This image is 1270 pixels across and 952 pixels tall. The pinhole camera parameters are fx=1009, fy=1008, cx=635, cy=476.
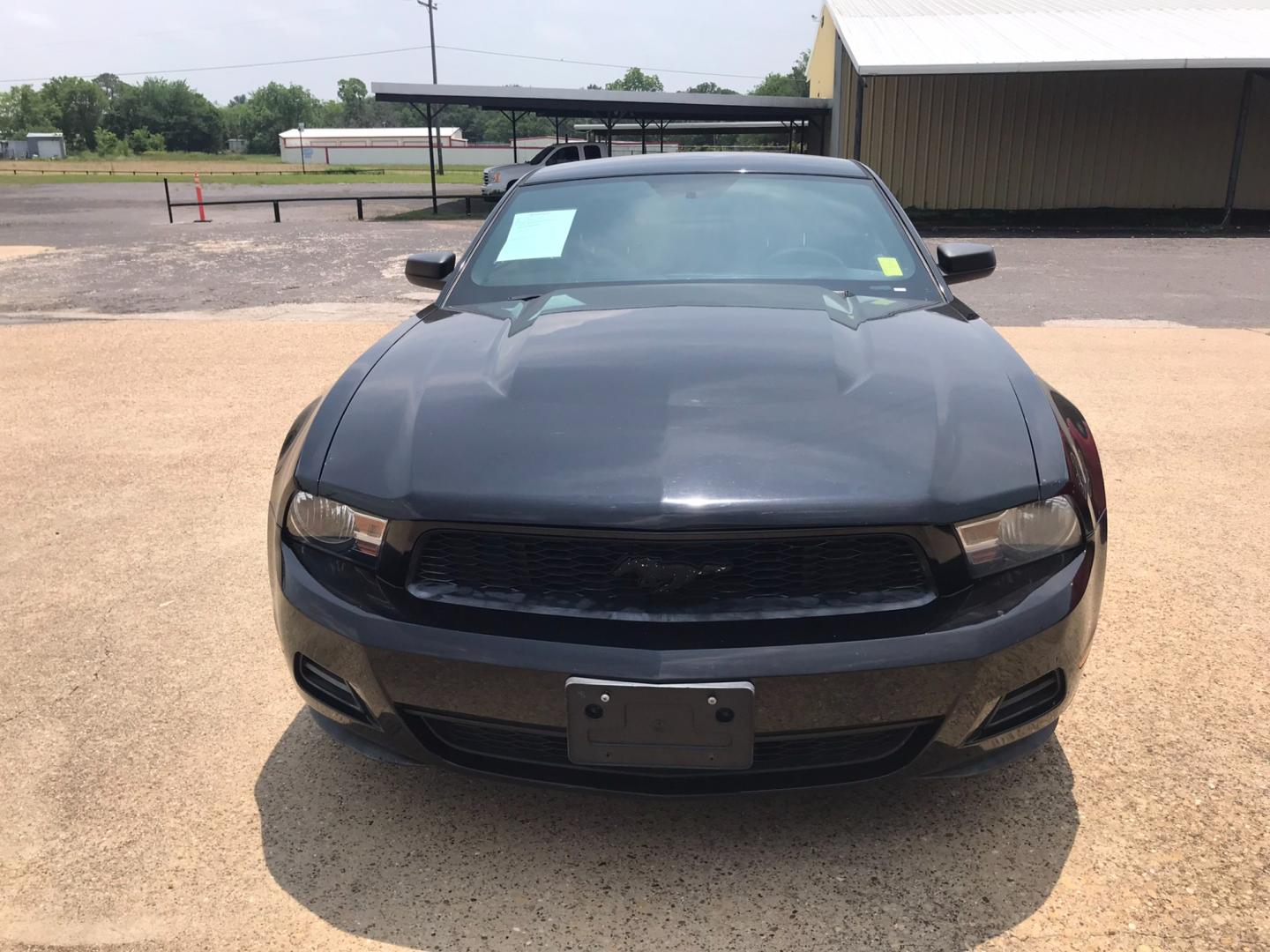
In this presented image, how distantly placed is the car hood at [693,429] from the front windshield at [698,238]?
56 centimetres

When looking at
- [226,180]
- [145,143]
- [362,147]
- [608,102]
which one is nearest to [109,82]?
[145,143]

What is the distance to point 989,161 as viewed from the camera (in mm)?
22141

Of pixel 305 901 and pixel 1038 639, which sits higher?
pixel 1038 639

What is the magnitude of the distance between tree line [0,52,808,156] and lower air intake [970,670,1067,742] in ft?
324

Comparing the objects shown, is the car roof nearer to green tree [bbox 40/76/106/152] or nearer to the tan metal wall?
the tan metal wall

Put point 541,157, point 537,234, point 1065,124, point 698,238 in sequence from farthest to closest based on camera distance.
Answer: point 541,157 → point 1065,124 → point 537,234 → point 698,238

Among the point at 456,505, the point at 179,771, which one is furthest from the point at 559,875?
the point at 179,771

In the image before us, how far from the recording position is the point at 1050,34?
20.4 meters

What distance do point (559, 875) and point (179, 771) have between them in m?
1.06

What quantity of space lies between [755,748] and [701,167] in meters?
2.42

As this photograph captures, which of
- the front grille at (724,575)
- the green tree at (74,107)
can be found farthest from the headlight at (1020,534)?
the green tree at (74,107)

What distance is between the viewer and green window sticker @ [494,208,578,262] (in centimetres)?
332

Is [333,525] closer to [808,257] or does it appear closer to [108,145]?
[808,257]

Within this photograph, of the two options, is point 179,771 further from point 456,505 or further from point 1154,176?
point 1154,176
